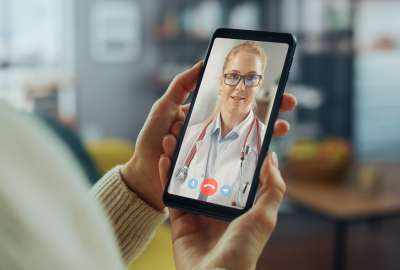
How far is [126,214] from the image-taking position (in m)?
0.32

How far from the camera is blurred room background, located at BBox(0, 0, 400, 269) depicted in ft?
7.10

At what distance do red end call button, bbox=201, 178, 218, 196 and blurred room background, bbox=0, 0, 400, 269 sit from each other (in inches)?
61.7

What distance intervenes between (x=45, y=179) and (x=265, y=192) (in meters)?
0.13

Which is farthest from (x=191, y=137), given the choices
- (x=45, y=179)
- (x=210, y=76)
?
(x=45, y=179)

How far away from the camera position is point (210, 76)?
0.30 meters

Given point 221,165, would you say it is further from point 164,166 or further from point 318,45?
point 318,45

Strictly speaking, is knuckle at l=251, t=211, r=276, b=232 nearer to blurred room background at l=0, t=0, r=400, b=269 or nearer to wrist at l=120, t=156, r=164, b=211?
wrist at l=120, t=156, r=164, b=211

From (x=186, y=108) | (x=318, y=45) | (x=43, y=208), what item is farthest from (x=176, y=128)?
(x=318, y=45)

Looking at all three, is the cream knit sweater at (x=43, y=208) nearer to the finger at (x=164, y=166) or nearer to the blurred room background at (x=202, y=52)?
the finger at (x=164, y=166)

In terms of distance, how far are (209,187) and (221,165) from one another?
0.5 inches

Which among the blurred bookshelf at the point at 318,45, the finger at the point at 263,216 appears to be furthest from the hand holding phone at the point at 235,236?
the blurred bookshelf at the point at 318,45

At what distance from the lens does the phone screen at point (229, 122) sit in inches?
11.2

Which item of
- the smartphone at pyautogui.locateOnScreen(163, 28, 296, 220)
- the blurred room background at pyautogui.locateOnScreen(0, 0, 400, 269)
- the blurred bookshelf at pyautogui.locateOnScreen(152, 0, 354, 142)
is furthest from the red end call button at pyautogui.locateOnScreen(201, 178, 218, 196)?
the blurred bookshelf at pyautogui.locateOnScreen(152, 0, 354, 142)

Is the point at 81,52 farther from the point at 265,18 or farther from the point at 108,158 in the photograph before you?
the point at 108,158
